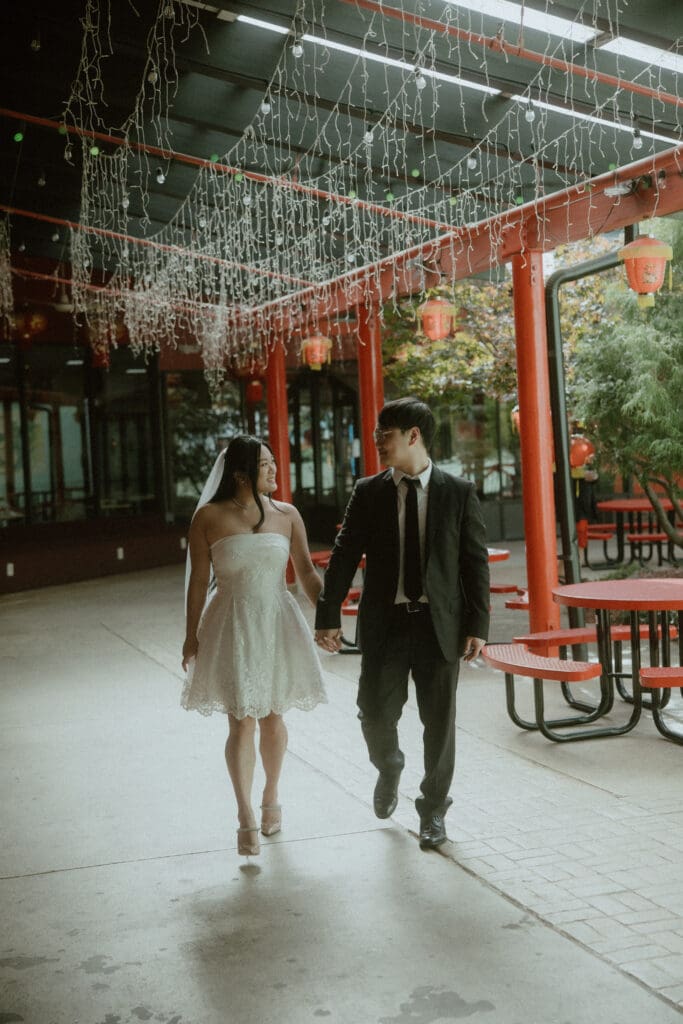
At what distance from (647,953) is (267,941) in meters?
1.14

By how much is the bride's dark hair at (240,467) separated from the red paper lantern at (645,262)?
286 centimetres

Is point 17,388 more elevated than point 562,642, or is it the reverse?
point 17,388

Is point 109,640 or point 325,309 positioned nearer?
point 109,640

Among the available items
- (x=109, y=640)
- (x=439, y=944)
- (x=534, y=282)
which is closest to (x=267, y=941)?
(x=439, y=944)

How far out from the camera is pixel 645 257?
5.84 meters

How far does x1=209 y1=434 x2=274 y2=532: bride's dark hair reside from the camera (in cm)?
403

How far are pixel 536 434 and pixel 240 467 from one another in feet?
12.3

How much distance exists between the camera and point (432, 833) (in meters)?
3.98

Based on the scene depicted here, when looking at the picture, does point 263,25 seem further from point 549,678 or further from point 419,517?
point 549,678

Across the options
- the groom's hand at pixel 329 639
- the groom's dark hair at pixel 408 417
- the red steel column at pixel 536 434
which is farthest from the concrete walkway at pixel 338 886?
the groom's dark hair at pixel 408 417

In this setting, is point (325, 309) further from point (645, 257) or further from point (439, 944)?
point (439, 944)

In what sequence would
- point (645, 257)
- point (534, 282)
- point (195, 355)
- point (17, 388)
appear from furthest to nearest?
point (195, 355)
point (17, 388)
point (534, 282)
point (645, 257)

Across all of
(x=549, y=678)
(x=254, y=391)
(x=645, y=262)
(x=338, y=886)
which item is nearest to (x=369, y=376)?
(x=645, y=262)

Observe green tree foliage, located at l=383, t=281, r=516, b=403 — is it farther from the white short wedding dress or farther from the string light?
the white short wedding dress
